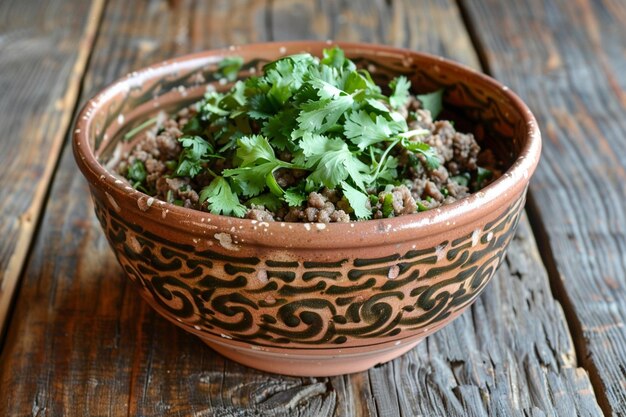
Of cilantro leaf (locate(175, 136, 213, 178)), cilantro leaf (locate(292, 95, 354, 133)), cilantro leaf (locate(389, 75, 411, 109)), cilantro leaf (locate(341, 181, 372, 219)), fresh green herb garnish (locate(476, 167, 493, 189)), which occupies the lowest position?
fresh green herb garnish (locate(476, 167, 493, 189))

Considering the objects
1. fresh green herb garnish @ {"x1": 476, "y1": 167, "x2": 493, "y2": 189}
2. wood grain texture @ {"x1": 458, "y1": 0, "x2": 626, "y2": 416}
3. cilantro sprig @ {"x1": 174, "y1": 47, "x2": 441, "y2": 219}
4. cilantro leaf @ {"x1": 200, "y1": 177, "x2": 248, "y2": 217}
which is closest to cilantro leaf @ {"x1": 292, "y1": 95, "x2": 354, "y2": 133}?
cilantro sprig @ {"x1": 174, "y1": 47, "x2": 441, "y2": 219}

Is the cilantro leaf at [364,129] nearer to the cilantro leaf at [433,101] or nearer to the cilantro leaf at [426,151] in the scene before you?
the cilantro leaf at [426,151]

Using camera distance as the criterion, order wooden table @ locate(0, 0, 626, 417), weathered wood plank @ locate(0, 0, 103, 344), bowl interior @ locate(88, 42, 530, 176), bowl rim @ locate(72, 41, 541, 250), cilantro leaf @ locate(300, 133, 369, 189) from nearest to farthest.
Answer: bowl rim @ locate(72, 41, 541, 250), cilantro leaf @ locate(300, 133, 369, 189), wooden table @ locate(0, 0, 626, 417), bowl interior @ locate(88, 42, 530, 176), weathered wood plank @ locate(0, 0, 103, 344)

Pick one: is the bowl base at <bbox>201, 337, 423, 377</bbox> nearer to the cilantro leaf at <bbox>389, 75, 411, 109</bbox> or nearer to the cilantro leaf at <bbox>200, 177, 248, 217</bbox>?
the cilantro leaf at <bbox>200, 177, 248, 217</bbox>

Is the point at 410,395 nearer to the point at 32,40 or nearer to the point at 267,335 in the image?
the point at 267,335

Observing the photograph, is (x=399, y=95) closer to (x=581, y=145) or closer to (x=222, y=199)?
(x=222, y=199)

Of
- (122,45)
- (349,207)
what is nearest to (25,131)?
(122,45)

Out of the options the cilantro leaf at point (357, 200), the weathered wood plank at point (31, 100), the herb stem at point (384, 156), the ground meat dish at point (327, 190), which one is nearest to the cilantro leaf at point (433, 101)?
the ground meat dish at point (327, 190)
